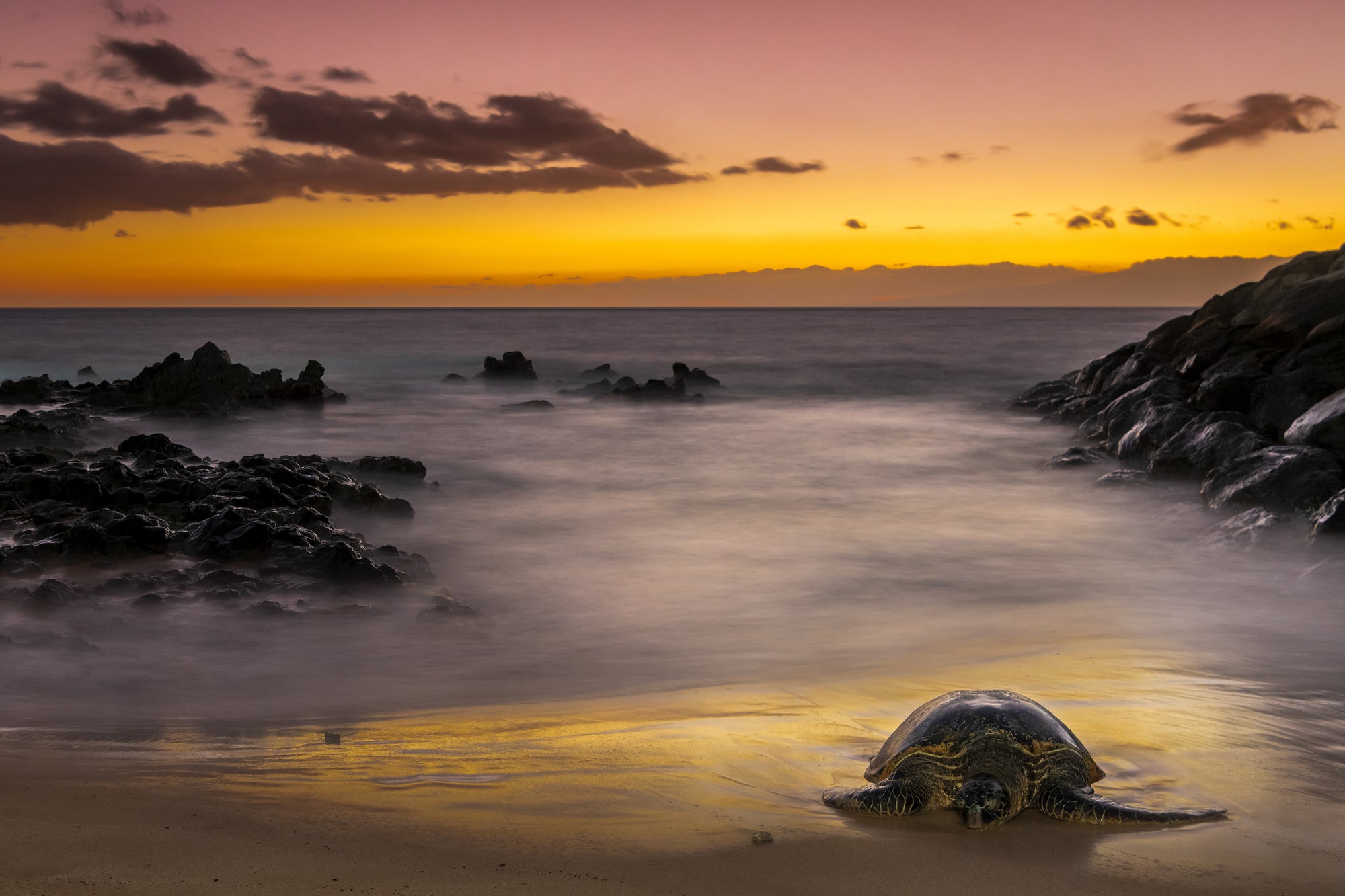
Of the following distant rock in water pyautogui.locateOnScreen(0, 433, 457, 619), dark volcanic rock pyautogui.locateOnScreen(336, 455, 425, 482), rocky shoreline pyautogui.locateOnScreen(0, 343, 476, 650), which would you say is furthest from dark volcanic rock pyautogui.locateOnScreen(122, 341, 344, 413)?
distant rock in water pyautogui.locateOnScreen(0, 433, 457, 619)

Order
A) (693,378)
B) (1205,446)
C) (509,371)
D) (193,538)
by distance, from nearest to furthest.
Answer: (193,538)
(1205,446)
(693,378)
(509,371)

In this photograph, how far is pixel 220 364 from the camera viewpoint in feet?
75.9

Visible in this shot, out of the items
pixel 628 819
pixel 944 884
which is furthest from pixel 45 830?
pixel 944 884

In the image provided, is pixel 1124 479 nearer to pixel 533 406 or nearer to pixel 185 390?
pixel 533 406

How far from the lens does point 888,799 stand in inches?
167

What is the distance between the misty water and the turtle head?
61 centimetres

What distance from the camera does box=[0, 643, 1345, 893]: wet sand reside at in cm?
371

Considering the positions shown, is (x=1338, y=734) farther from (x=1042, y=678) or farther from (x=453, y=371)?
(x=453, y=371)

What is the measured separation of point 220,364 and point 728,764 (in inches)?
850

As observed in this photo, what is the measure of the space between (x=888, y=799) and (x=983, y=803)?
399mm

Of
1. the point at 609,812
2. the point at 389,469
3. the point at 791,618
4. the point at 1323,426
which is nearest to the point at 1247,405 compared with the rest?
the point at 1323,426

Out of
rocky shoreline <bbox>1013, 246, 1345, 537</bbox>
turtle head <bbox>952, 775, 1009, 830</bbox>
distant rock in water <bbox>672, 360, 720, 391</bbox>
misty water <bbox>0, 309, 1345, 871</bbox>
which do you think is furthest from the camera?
distant rock in water <bbox>672, 360, 720, 391</bbox>

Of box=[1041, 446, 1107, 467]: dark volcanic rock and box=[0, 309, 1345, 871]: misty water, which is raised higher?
box=[1041, 446, 1107, 467]: dark volcanic rock

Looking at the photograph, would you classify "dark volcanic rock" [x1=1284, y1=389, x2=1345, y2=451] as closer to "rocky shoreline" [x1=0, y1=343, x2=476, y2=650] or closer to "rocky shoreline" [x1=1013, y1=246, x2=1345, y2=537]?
"rocky shoreline" [x1=1013, y1=246, x2=1345, y2=537]
